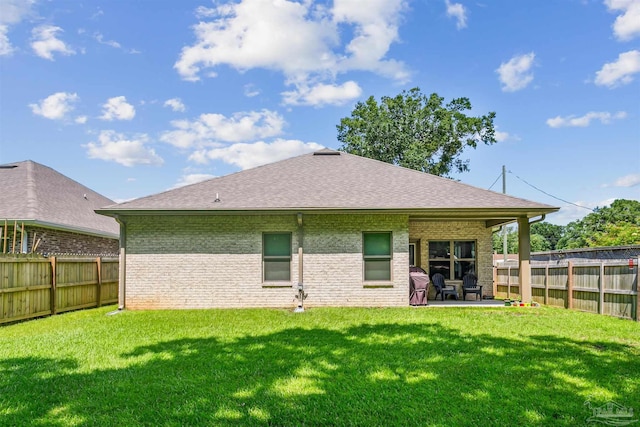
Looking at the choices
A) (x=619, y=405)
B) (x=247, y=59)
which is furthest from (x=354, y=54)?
(x=619, y=405)

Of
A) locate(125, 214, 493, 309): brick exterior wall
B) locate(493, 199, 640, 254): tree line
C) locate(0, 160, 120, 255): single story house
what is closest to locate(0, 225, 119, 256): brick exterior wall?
locate(0, 160, 120, 255): single story house

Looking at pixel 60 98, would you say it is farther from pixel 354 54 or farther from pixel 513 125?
pixel 513 125

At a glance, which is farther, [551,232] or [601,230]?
[551,232]

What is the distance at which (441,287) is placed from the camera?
44.7ft

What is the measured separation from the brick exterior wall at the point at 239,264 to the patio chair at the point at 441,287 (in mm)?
2495

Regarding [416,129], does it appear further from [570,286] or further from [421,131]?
[570,286]

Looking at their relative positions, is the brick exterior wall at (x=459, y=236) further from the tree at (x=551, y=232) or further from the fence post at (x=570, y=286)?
the tree at (x=551, y=232)

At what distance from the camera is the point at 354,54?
860 inches

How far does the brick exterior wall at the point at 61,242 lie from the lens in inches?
499

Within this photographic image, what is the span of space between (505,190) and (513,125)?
731 cm

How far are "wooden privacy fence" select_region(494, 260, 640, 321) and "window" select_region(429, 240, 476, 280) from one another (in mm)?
1998

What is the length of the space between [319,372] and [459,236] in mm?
10253

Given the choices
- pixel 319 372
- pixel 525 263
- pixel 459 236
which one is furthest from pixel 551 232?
pixel 319 372

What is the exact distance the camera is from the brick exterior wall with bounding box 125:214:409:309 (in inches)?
448
